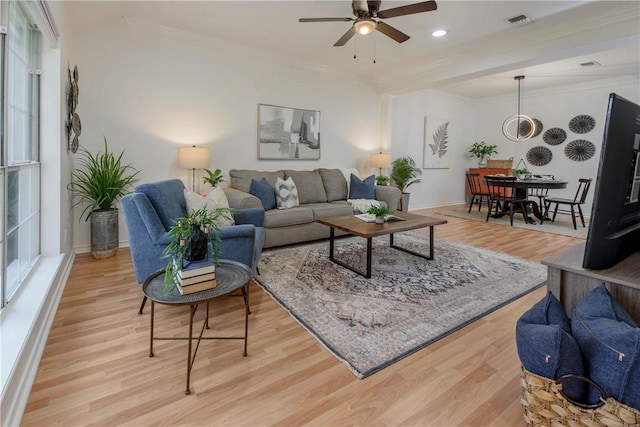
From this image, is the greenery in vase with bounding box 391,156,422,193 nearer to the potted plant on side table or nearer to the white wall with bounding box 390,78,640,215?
the white wall with bounding box 390,78,640,215

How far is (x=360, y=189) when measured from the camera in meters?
5.01

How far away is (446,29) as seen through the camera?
3.85m

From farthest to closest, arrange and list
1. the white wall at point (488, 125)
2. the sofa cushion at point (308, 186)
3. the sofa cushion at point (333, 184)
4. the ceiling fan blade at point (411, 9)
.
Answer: the white wall at point (488, 125)
the sofa cushion at point (333, 184)
the sofa cushion at point (308, 186)
the ceiling fan blade at point (411, 9)

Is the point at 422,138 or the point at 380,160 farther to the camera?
the point at 422,138

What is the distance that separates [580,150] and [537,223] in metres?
2.20

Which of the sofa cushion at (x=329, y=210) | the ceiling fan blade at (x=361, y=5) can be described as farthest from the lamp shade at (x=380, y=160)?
the ceiling fan blade at (x=361, y=5)

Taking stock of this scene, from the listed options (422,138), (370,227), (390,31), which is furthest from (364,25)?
(422,138)

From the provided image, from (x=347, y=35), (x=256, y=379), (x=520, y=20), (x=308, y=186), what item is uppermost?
(x=520, y=20)

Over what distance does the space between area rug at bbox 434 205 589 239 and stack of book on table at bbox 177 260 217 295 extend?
16.6 feet

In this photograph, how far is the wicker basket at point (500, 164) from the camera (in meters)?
7.59

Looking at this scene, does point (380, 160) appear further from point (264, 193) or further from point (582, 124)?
point (582, 124)

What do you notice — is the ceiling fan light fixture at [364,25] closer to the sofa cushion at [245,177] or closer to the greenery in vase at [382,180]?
the sofa cushion at [245,177]

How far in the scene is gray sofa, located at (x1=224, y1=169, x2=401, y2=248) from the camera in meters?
3.85

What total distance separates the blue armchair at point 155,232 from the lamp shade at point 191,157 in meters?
1.45
